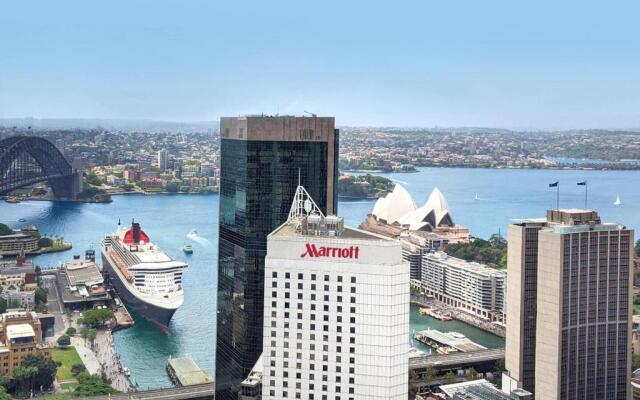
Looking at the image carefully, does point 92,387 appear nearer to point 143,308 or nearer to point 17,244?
point 143,308

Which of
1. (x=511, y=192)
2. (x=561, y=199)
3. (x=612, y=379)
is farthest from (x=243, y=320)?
(x=511, y=192)

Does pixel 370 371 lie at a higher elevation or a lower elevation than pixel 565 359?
higher

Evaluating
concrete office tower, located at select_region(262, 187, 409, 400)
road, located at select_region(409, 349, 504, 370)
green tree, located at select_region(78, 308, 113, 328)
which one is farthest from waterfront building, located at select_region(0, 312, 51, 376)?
concrete office tower, located at select_region(262, 187, 409, 400)

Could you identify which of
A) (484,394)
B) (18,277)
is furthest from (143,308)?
(484,394)

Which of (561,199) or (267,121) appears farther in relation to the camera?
(561,199)

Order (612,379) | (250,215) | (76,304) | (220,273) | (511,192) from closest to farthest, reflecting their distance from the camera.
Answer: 1. (250,215)
2. (220,273)
3. (612,379)
4. (76,304)
5. (511,192)

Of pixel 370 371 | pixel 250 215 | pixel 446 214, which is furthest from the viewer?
pixel 446 214

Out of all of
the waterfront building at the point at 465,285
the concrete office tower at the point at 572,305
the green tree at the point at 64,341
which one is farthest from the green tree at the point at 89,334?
the waterfront building at the point at 465,285

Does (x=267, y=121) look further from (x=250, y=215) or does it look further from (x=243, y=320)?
(x=243, y=320)
